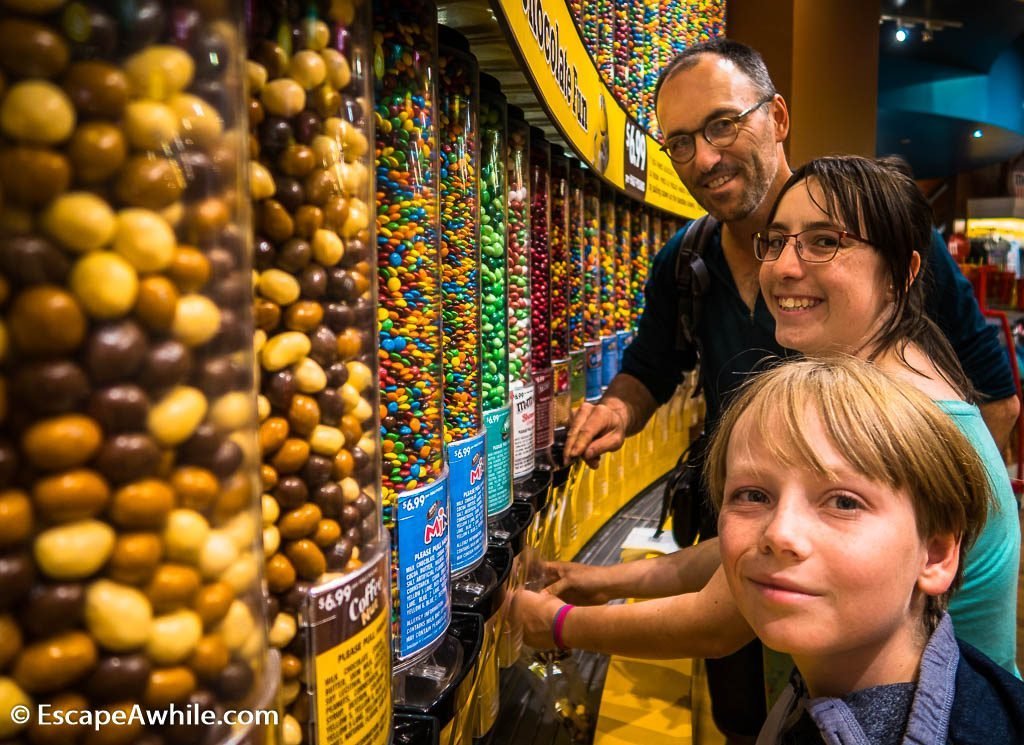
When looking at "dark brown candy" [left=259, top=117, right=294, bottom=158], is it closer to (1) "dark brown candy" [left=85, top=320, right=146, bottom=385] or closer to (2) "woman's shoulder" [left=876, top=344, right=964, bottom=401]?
(1) "dark brown candy" [left=85, top=320, right=146, bottom=385]

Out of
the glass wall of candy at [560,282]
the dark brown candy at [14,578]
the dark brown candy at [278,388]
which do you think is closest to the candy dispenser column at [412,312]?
the dark brown candy at [278,388]

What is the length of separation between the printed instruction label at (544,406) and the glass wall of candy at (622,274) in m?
0.78

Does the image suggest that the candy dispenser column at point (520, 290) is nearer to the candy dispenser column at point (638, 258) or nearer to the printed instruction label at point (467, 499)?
the printed instruction label at point (467, 499)

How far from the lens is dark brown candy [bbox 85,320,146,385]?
38cm

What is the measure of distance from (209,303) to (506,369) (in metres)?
0.79

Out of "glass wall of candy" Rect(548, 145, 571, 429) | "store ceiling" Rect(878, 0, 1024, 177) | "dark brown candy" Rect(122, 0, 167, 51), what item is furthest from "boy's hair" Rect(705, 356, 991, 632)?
"store ceiling" Rect(878, 0, 1024, 177)

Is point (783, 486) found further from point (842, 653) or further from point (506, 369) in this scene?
point (506, 369)

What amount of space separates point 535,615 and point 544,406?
414 millimetres

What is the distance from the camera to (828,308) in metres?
1.13

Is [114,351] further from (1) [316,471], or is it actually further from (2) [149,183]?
(1) [316,471]

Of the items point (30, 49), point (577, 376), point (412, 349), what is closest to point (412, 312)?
point (412, 349)

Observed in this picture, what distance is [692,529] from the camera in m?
1.73

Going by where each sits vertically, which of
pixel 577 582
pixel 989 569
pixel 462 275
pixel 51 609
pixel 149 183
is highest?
pixel 149 183

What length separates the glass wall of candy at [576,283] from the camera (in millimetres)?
1712
